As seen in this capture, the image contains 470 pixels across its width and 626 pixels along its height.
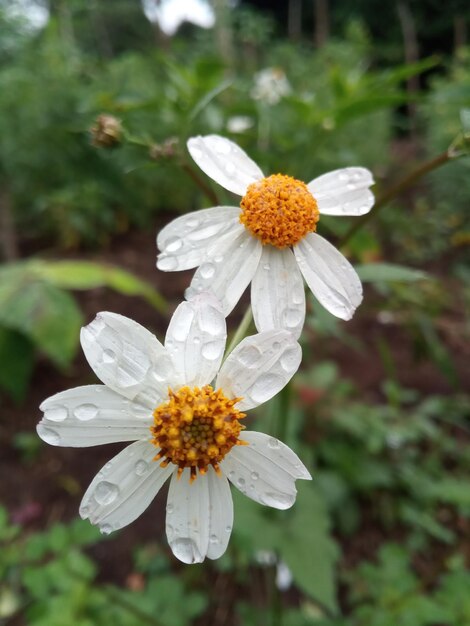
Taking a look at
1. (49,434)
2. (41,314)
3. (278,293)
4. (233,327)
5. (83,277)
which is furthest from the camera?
(233,327)

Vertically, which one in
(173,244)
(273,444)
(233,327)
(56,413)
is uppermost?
(173,244)

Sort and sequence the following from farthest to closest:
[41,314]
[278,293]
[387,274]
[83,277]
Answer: [83,277]
[41,314]
[387,274]
[278,293]

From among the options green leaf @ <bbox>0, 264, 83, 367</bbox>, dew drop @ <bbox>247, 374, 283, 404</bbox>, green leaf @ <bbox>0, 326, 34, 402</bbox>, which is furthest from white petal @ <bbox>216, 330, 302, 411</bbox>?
green leaf @ <bbox>0, 326, 34, 402</bbox>

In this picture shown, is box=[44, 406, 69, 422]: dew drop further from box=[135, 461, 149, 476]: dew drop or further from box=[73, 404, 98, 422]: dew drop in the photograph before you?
box=[135, 461, 149, 476]: dew drop

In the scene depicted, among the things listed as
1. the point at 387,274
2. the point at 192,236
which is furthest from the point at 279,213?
the point at 387,274

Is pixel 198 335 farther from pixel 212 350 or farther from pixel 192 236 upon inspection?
pixel 192 236

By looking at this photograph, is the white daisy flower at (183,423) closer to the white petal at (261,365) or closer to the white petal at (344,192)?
the white petal at (261,365)

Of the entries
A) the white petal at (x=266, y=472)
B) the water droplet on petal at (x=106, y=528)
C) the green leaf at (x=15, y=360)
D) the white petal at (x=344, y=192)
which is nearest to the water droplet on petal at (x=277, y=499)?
the white petal at (x=266, y=472)

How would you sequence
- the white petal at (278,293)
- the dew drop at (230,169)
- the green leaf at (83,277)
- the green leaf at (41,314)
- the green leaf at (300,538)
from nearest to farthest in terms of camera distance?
the white petal at (278,293), the dew drop at (230,169), the green leaf at (300,538), the green leaf at (41,314), the green leaf at (83,277)
